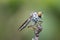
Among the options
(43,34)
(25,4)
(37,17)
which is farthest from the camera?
(25,4)

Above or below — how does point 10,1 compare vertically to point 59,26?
above

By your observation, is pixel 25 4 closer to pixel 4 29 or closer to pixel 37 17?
pixel 4 29

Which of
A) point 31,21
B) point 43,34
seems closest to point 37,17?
point 31,21

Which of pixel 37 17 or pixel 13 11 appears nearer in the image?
pixel 37 17

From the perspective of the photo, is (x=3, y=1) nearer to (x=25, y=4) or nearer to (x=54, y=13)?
(x=25, y=4)

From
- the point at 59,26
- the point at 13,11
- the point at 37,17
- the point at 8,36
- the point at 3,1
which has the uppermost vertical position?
the point at 3,1

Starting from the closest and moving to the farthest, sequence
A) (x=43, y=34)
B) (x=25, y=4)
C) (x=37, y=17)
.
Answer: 1. (x=37, y=17)
2. (x=43, y=34)
3. (x=25, y=4)
